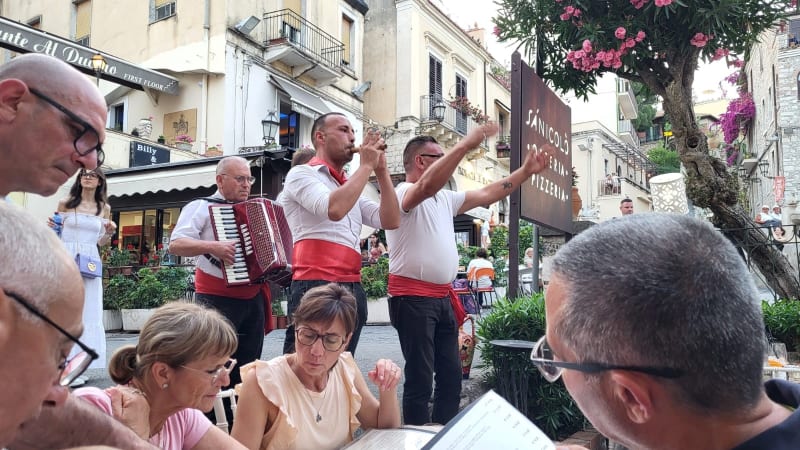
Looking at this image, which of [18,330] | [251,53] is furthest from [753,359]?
[251,53]

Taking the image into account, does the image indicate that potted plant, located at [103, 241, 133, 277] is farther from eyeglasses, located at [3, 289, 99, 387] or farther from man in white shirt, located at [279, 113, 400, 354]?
eyeglasses, located at [3, 289, 99, 387]

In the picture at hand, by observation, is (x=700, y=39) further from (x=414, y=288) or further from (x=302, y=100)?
(x=302, y=100)

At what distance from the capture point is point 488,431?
134 centimetres

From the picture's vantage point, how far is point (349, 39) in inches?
813

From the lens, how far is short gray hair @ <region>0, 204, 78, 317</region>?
860 millimetres

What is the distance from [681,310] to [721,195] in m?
7.03

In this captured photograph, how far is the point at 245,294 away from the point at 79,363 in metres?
2.79

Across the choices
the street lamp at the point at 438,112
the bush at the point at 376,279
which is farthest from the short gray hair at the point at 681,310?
the street lamp at the point at 438,112

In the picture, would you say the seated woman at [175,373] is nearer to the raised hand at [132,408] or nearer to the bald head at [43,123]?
the raised hand at [132,408]

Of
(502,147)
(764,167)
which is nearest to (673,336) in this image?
(502,147)

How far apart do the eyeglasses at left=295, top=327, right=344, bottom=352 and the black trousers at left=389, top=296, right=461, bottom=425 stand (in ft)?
3.31

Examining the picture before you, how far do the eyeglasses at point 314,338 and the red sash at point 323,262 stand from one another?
2.72 feet

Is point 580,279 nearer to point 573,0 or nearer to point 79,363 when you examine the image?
point 79,363

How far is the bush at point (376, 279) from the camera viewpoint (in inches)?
455
